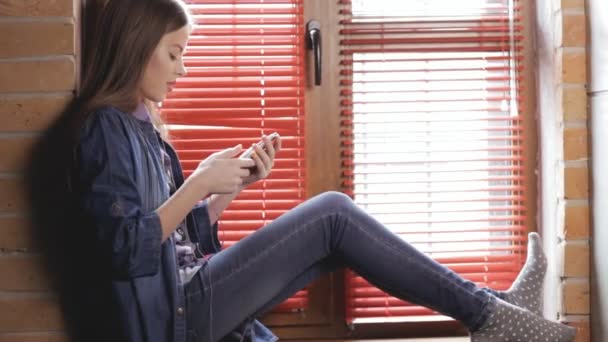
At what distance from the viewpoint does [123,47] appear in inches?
65.8

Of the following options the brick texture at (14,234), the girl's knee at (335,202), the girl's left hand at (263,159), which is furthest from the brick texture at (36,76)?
the girl's knee at (335,202)

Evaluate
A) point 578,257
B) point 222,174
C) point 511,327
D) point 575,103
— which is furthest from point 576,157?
point 222,174

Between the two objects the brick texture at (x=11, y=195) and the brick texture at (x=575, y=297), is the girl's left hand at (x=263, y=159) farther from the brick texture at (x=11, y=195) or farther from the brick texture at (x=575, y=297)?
the brick texture at (x=575, y=297)

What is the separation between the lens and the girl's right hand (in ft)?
5.38

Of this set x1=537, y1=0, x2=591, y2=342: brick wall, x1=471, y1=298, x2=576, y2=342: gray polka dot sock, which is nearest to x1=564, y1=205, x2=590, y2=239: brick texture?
x1=537, y1=0, x2=591, y2=342: brick wall

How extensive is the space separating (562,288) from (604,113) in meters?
0.44

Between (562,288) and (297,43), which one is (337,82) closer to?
(297,43)

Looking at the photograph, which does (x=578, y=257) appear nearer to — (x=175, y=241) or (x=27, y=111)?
(x=175, y=241)

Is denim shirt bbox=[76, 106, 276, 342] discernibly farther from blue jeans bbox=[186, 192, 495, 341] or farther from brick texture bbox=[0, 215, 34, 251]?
brick texture bbox=[0, 215, 34, 251]

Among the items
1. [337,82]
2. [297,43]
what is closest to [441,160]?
[337,82]

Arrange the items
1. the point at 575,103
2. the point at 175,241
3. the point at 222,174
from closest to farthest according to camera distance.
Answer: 1. the point at 222,174
2. the point at 175,241
3. the point at 575,103

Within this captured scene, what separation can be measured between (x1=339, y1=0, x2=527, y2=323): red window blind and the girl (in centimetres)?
28

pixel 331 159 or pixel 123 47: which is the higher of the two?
pixel 123 47

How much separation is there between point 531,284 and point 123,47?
1.04m
